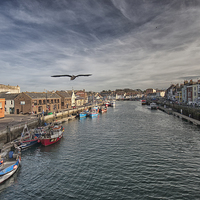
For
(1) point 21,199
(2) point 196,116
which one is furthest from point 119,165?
(2) point 196,116

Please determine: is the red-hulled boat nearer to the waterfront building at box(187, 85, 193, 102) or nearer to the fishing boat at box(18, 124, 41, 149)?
the fishing boat at box(18, 124, 41, 149)

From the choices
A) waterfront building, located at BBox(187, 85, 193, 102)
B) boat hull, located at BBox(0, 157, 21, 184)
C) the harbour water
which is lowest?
the harbour water

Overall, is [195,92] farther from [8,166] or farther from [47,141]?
[8,166]

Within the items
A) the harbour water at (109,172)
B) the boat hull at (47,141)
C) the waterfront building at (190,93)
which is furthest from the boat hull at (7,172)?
the waterfront building at (190,93)

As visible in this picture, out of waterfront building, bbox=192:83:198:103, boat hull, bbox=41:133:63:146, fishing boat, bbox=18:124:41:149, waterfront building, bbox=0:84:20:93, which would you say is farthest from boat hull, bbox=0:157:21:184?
waterfront building, bbox=192:83:198:103

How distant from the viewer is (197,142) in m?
29.9

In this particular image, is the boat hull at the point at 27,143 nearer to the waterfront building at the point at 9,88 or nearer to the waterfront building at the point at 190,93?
the waterfront building at the point at 9,88

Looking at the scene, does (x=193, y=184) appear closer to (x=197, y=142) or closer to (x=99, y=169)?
(x=99, y=169)

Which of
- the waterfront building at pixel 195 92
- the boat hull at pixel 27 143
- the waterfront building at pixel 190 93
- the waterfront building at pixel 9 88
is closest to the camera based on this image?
the boat hull at pixel 27 143

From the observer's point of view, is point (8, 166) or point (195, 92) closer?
point (8, 166)

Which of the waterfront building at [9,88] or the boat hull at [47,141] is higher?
the waterfront building at [9,88]

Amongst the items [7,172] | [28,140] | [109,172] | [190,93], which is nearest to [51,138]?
[28,140]

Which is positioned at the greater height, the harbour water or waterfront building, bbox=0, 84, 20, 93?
waterfront building, bbox=0, 84, 20, 93

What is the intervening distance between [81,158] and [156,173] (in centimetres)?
1050
